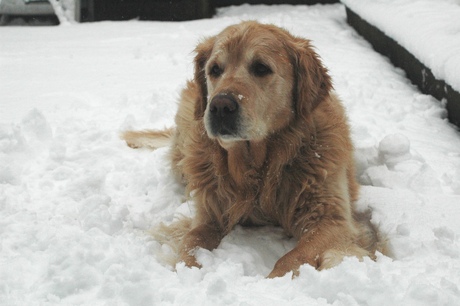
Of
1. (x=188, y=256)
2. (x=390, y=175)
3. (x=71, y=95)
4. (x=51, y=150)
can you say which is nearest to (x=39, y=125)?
(x=51, y=150)

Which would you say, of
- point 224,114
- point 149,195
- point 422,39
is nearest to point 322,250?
point 224,114

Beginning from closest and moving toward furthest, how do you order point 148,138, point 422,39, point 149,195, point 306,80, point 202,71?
point 306,80
point 202,71
point 149,195
point 148,138
point 422,39

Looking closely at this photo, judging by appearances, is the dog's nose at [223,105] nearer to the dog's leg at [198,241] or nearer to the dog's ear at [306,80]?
the dog's ear at [306,80]

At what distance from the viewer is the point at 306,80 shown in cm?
347

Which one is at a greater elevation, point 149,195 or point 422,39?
point 422,39

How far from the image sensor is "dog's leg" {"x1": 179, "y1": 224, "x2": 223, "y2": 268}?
3.06 meters

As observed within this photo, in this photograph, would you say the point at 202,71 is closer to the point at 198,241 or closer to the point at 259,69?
the point at 259,69

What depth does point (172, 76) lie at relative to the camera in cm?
687

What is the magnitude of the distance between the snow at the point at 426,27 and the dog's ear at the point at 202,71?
2.45 meters

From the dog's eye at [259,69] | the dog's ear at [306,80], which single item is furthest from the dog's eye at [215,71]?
the dog's ear at [306,80]

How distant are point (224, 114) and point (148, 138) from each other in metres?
1.91

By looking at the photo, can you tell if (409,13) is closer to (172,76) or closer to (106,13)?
(172,76)

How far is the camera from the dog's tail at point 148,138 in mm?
4695

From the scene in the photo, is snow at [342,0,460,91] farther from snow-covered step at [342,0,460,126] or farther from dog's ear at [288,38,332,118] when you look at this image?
dog's ear at [288,38,332,118]
